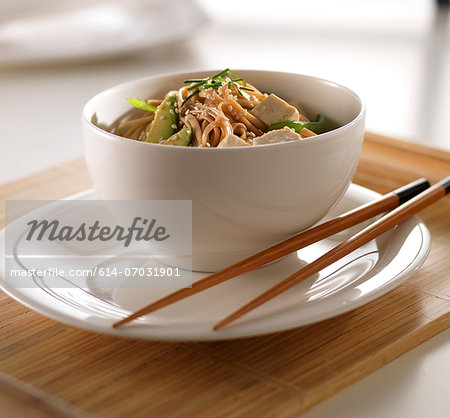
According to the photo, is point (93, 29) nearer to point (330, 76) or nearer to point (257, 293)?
point (330, 76)

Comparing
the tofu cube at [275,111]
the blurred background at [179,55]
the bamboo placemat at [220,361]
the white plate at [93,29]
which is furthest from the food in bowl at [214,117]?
the white plate at [93,29]

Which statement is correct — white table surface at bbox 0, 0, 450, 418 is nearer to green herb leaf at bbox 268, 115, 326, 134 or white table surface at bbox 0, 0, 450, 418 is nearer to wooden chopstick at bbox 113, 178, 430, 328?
wooden chopstick at bbox 113, 178, 430, 328

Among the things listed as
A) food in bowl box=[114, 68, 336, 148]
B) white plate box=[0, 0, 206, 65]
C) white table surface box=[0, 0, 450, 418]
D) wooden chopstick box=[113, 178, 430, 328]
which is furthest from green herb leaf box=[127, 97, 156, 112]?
white plate box=[0, 0, 206, 65]

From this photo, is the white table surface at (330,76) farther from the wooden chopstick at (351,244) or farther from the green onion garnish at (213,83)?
the green onion garnish at (213,83)

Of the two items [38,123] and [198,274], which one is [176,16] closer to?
[38,123]

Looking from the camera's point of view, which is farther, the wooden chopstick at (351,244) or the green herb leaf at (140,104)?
the green herb leaf at (140,104)

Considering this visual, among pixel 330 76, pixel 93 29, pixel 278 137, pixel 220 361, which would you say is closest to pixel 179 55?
pixel 93 29

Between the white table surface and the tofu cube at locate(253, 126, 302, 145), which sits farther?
the tofu cube at locate(253, 126, 302, 145)

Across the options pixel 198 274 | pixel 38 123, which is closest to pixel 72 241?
pixel 198 274
